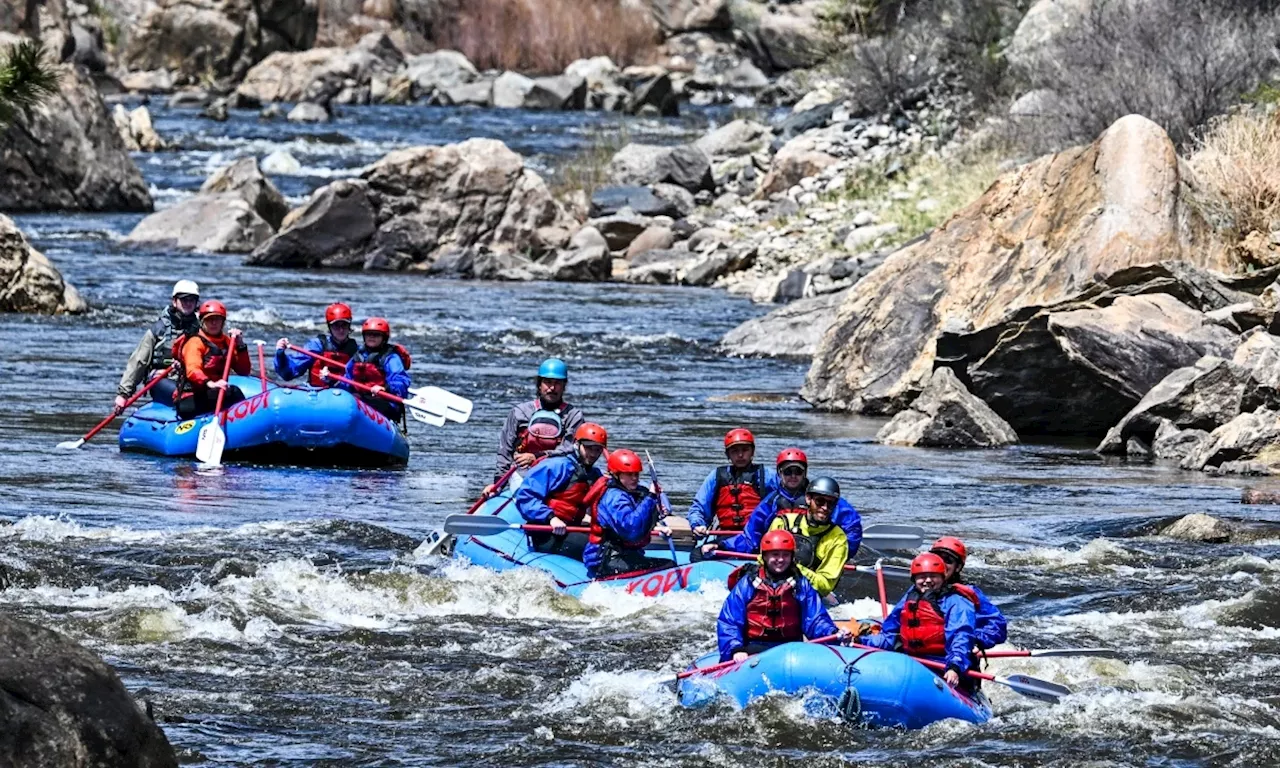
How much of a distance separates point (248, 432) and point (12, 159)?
835 inches

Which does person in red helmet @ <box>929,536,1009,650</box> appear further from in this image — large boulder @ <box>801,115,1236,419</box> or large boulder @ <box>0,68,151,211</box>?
large boulder @ <box>0,68,151,211</box>

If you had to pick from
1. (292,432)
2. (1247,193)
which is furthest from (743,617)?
(1247,193)

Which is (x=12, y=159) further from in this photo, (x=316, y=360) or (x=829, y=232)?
(x=316, y=360)

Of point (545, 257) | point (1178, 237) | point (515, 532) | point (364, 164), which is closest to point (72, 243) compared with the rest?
point (545, 257)

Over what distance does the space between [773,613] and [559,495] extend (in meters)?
3.12

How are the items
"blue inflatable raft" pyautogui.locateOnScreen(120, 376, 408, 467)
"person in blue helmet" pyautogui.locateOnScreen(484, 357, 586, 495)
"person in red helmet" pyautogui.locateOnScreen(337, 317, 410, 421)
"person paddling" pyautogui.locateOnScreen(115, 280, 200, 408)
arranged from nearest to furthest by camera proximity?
"person in blue helmet" pyautogui.locateOnScreen(484, 357, 586, 495)
"blue inflatable raft" pyautogui.locateOnScreen(120, 376, 408, 467)
"person paddling" pyautogui.locateOnScreen(115, 280, 200, 408)
"person in red helmet" pyautogui.locateOnScreen(337, 317, 410, 421)

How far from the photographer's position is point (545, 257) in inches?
1200

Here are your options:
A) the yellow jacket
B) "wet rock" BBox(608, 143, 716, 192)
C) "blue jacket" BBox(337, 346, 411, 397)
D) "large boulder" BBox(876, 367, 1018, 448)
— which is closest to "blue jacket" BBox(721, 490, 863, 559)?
the yellow jacket

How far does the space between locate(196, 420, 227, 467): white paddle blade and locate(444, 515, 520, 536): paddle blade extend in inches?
172

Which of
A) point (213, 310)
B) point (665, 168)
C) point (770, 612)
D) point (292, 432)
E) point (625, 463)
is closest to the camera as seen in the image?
point (770, 612)

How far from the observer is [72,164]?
36.0m

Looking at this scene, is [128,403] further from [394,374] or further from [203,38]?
[203,38]

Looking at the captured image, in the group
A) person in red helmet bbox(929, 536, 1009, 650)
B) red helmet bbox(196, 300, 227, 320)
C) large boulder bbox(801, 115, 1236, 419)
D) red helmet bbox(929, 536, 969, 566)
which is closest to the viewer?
person in red helmet bbox(929, 536, 1009, 650)

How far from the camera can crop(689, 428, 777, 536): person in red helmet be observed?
12305 millimetres
